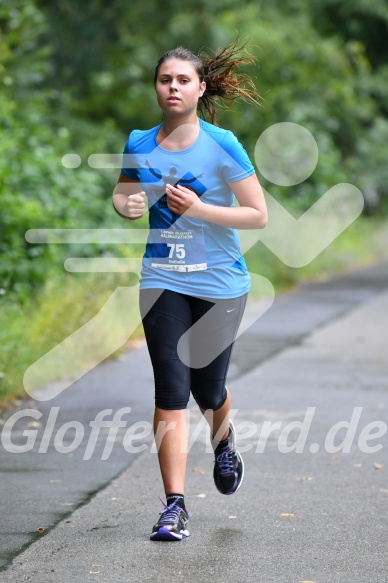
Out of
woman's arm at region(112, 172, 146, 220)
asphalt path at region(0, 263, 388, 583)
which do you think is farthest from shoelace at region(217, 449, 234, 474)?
Answer: woman's arm at region(112, 172, 146, 220)

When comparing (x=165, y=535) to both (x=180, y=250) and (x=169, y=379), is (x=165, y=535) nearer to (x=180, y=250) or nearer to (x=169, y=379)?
(x=169, y=379)

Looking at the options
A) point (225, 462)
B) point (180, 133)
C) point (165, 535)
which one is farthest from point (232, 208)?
point (165, 535)

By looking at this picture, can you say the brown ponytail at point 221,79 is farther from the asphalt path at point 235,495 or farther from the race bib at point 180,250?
the asphalt path at point 235,495

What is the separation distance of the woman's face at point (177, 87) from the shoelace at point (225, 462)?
165cm

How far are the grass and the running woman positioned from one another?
117 inches

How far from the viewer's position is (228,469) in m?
5.89

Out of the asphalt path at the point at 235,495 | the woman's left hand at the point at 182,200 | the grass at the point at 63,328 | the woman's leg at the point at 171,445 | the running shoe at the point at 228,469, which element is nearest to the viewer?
the asphalt path at the point at 235,495

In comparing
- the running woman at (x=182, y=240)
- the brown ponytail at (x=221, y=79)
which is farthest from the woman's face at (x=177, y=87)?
the brown ponytail at (x=221, y=79)

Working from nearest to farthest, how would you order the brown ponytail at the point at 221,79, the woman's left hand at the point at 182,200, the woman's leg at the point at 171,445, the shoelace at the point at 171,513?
the woman's left hand at the point at 182,200 < the shoelace at the point at 171,513 < the woman's leg at the point at 171,445 < the brown ponytail at the point at 221,79

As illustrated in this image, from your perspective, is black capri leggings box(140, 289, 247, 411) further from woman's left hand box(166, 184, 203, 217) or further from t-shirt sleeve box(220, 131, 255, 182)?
t-shirt sleeve box(220, 131, 255, 182)

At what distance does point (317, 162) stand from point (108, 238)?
11.6 metres

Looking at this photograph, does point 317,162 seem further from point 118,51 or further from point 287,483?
point 287,483

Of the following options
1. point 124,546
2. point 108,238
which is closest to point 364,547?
point 124,546

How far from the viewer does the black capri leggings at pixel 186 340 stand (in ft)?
17.8
